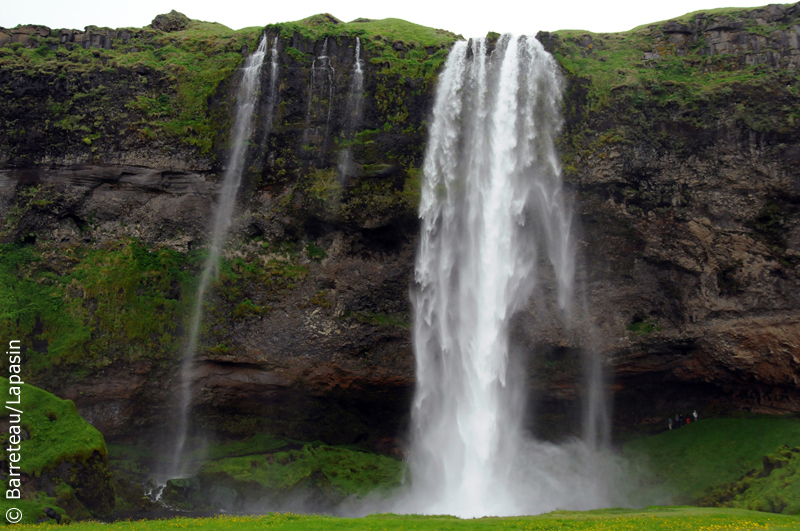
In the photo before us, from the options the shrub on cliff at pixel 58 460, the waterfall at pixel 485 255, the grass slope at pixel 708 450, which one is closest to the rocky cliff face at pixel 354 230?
the waterfall at pixel 485 255

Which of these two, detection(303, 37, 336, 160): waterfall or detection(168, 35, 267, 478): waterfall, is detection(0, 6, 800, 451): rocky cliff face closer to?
detection(303, 37, 336, 160): waterfall

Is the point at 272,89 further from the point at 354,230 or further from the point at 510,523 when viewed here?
the point at 510,523

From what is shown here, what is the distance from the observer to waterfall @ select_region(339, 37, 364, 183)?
3028 centimetres

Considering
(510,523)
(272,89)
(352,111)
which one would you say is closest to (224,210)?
(272,89)

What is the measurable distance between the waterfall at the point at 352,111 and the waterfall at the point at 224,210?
16.8ft

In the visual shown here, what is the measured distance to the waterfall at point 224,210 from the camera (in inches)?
1122

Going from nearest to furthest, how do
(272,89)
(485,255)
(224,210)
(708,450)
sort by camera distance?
(708,450) < (485,255) < (224,210) < (272,89)

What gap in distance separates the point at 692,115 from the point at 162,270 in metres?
27.9

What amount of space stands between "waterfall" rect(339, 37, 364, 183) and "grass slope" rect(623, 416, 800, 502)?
2037 centimetres

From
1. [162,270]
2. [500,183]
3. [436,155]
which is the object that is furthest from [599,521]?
[162,270]

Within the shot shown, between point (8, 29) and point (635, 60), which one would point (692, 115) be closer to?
point (635, 60)

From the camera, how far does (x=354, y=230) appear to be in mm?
30312

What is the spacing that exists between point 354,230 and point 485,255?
7004mm

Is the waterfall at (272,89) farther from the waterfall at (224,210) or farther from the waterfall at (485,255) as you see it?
the waterfall at (485,255)
